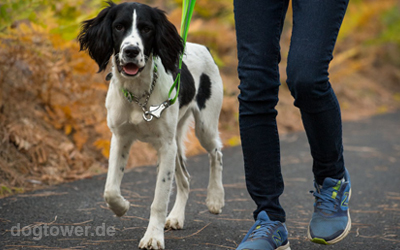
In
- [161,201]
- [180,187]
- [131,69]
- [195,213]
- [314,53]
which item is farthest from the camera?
[195,213]

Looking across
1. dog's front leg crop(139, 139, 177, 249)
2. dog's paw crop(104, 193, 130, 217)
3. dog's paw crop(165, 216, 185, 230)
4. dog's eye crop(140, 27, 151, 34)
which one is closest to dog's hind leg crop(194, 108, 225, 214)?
dog's paw crop(165, 216, 185, 230)

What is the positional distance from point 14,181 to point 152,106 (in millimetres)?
1926

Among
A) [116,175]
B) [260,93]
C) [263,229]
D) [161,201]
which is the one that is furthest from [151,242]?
[260,93]

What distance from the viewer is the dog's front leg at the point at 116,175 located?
302cm

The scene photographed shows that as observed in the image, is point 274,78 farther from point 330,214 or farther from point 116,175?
point 116,175

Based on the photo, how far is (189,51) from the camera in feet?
12.8

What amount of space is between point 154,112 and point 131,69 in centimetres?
30

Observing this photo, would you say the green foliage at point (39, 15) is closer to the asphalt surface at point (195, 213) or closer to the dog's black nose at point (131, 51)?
the asphalt surface at point (195, 213)

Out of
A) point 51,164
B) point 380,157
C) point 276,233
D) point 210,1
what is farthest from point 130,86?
point 210,1

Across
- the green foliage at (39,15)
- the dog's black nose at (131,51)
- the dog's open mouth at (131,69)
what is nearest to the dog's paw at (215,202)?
the dog's open mouth at (131,69)

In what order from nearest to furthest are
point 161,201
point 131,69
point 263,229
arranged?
point 263,229 < point 131,69 < point 161,201

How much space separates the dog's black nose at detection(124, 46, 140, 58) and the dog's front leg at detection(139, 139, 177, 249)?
2.02 ft

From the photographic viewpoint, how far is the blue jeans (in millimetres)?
2396

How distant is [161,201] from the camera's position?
9.85ft
